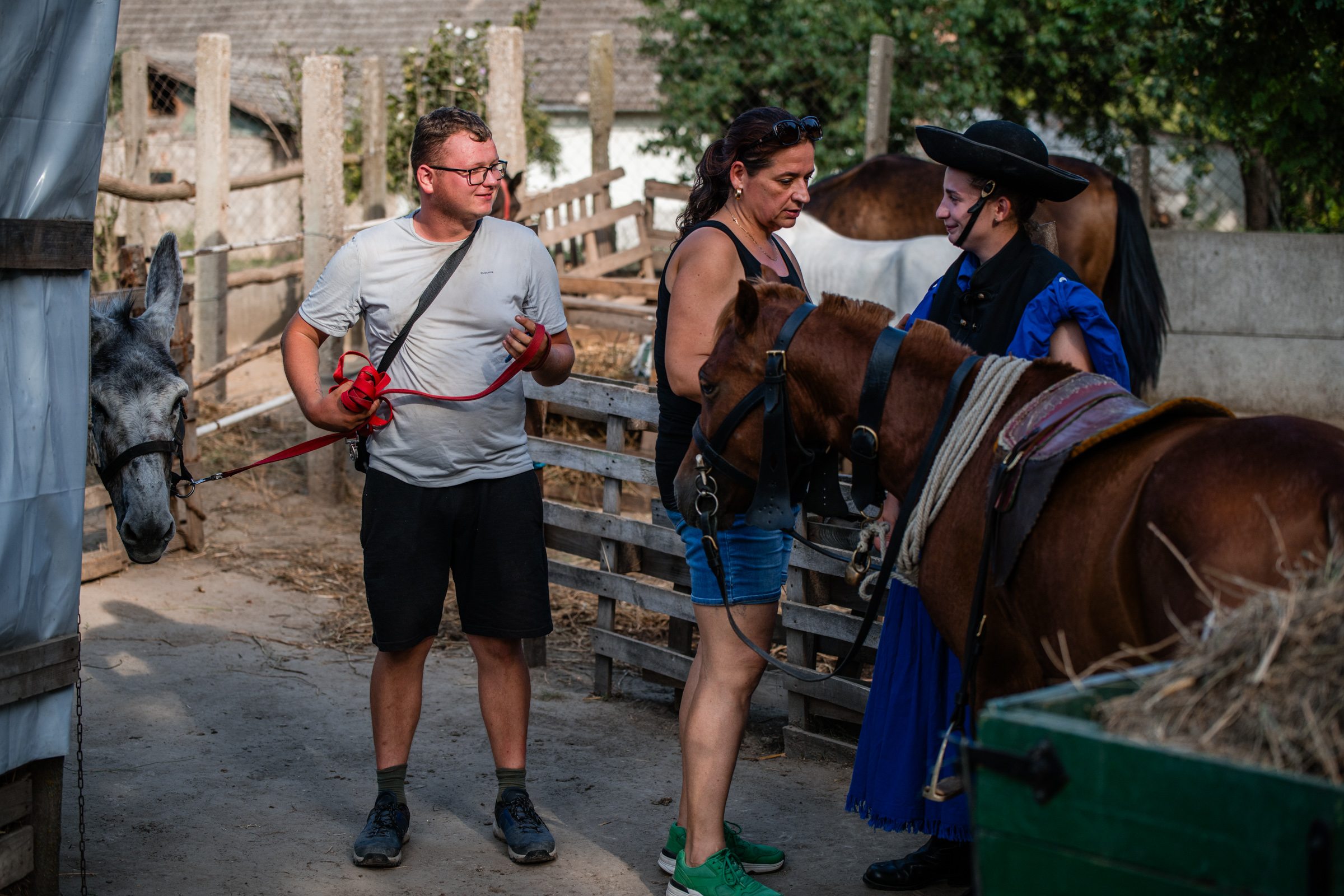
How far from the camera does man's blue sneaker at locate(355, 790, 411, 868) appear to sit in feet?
11.5

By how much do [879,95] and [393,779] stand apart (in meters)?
6.56

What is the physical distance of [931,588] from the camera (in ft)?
8.72

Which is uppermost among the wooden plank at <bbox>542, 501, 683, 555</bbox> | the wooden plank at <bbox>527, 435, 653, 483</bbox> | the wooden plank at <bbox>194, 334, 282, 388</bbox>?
the wooden plank at <bbox>194, 334, 282, 388</bbox>

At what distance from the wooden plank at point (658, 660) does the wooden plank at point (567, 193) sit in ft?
18.7

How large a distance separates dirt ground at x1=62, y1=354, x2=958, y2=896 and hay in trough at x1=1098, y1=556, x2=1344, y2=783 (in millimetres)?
2122

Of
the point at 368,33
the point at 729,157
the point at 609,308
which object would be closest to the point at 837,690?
the point at 729,157

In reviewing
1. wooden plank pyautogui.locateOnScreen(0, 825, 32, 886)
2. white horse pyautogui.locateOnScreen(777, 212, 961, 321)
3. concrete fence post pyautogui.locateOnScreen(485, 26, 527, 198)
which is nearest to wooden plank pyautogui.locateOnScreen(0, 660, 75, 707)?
wooden plank pyautogui.locateOnScreen(0, 825, 32, 886)

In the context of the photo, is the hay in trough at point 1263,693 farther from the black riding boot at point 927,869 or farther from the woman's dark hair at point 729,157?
the black riding boot at point 927,869

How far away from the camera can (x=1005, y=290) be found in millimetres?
3064

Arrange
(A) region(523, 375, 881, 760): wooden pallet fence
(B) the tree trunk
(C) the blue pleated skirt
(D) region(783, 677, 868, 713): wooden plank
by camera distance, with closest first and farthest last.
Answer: (C) the blue pleated skirt
(D) region(783, 677, 868, 713): wooden plank
(A) region(523, 375, 881, 760): wooden pallet fence
(B) the tree trunk

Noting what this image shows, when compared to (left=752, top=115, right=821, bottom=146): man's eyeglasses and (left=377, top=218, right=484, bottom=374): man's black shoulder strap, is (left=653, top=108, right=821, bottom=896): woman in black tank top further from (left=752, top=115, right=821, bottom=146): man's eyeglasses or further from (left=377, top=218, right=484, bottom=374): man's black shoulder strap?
(left=377, top=218, right=484, bottom=374): man's black shoulder strap

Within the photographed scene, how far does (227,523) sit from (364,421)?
15.3 feet

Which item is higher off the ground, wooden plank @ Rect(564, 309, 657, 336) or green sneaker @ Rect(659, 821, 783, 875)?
wooden plank @ Rect(564, 309, 657, 336)

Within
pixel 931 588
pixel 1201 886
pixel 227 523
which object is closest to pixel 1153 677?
pixel 1201 886
